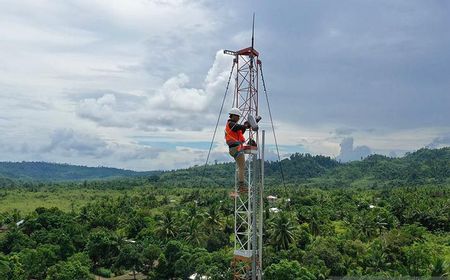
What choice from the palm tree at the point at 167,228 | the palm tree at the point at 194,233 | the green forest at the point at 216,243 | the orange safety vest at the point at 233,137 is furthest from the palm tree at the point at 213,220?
the orange safety vest at the point at 233,137

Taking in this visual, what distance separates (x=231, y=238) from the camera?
206ft

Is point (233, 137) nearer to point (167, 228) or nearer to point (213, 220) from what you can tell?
point (167, 228)

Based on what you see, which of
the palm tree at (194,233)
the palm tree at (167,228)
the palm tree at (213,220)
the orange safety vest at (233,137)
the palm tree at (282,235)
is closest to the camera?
the orange safety vest at (233,137)

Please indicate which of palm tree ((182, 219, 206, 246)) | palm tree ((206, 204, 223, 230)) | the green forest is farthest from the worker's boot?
palm tree ((206, 204, 223, 230))

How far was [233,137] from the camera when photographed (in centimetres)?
2203

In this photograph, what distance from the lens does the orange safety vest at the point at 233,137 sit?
867 inches

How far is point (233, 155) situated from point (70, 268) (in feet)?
84.0

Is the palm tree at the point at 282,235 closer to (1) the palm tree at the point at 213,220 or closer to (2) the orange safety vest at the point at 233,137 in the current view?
(1) the palm tree at the point at 213,220

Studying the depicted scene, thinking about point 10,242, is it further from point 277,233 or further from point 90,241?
point 277,233

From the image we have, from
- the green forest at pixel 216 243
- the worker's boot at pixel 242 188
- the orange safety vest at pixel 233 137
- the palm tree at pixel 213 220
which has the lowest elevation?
the green forest at pixel 216 243

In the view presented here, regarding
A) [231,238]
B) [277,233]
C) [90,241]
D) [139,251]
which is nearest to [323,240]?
[277,233]

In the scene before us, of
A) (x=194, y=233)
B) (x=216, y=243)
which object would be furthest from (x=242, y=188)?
(x=216, y=243)

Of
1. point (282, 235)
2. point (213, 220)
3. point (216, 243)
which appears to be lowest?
point (216, 243)

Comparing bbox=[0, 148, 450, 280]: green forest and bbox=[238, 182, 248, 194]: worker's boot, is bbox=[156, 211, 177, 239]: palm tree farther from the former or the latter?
bbox=[238, 182, 248, 194]: worker's boot
